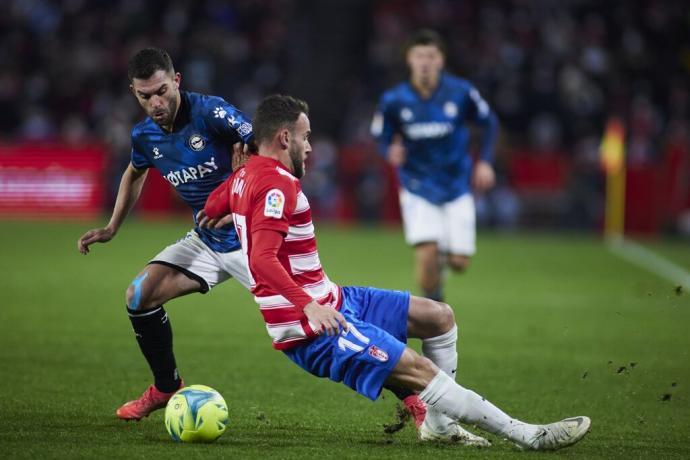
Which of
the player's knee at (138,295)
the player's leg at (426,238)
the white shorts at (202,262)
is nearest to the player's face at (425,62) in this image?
the player's leg at (426,238)

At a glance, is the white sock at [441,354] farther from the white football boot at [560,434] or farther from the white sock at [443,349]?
the white football boot at [560,434]

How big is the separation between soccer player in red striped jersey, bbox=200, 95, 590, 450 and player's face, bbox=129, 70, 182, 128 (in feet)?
2.94

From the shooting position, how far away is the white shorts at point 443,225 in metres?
9.52

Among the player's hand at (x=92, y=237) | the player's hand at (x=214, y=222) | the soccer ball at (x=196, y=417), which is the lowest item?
the soccer ball at (x=196, y=417)

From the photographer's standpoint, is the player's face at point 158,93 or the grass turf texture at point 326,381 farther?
the player's face at point 158,93

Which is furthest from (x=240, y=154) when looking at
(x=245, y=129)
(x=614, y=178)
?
(x=614, y=178)

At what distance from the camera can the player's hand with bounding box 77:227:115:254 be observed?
6.25 meters

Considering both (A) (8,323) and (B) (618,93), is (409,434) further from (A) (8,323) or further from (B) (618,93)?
(B) (618,93)

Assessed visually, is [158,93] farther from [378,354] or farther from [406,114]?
[406,114]

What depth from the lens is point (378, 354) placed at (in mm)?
4992

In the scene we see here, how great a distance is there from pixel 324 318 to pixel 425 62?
5101 mm

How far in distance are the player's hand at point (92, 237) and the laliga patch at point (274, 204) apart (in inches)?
67.4

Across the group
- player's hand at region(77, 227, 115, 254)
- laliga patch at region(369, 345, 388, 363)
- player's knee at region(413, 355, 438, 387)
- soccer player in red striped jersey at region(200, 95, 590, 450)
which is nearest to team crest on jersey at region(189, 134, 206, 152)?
player's hand at region(77, 227, 115, 254)

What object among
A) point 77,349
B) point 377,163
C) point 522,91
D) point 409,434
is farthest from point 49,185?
point 409,434
